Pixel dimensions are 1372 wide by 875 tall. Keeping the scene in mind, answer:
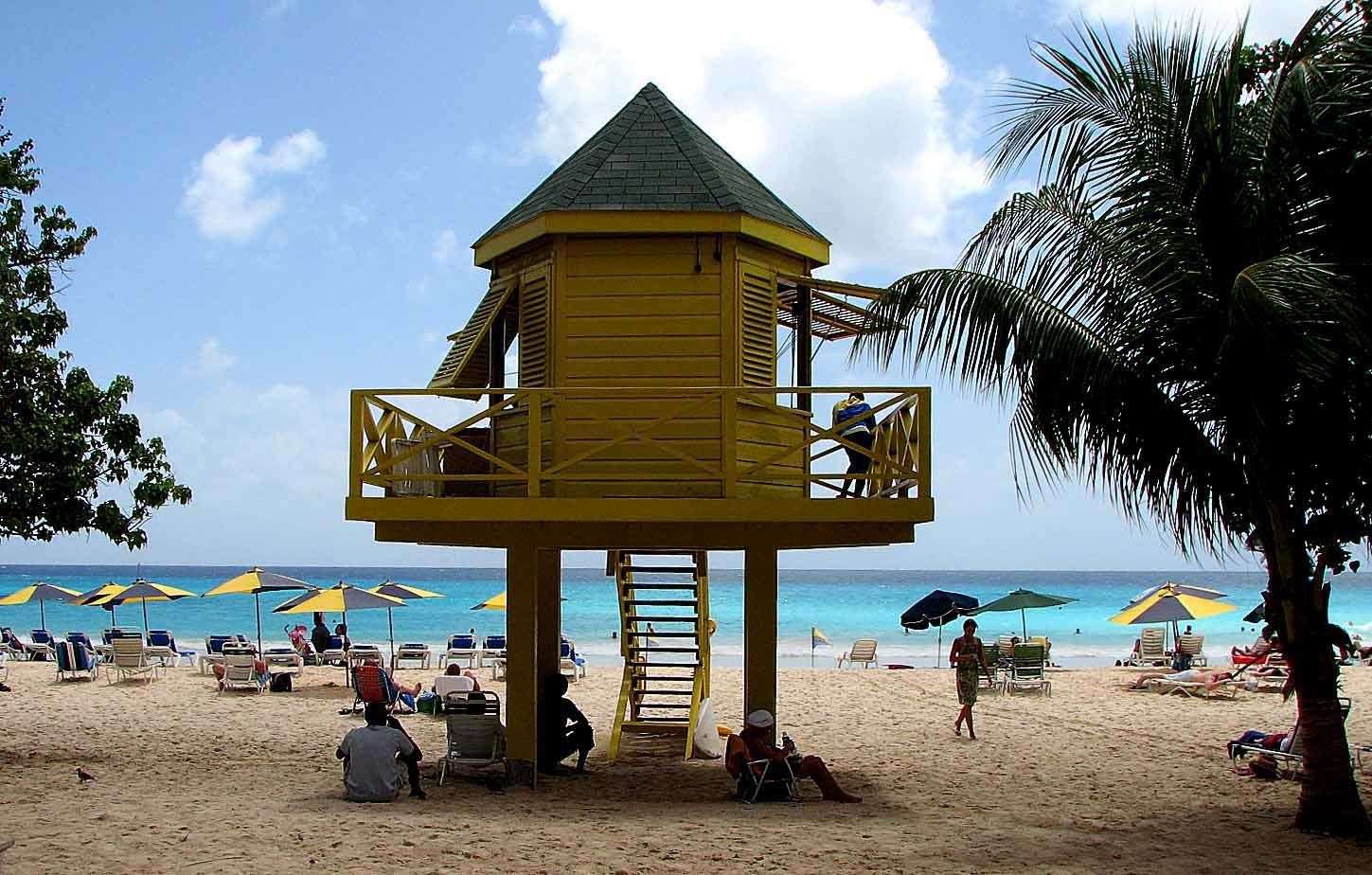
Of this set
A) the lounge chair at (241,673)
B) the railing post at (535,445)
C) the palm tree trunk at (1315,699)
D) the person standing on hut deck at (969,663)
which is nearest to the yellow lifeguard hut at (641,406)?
the railing post at (535,445)

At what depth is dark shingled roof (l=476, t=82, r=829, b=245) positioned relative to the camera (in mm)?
12727

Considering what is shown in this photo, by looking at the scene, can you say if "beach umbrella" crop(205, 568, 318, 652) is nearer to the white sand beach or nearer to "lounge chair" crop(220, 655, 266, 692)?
"lounge chair" crop(220, 655, 266, 692)

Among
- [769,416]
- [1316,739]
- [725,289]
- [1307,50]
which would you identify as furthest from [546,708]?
[1307,50]

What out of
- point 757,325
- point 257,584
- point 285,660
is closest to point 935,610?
point 285,660

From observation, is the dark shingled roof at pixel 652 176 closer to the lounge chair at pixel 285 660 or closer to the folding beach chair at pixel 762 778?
the folding beach chair at pixel 762 778

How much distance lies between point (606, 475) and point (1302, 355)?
5932mm

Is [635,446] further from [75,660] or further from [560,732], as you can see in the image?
[75,660]

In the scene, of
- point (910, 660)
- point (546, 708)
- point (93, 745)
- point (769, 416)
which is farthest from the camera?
point (910, 660)

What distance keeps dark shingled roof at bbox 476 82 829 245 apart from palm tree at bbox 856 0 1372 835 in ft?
7.90

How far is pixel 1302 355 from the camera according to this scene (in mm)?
10180

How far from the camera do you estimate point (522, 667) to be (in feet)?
42.9

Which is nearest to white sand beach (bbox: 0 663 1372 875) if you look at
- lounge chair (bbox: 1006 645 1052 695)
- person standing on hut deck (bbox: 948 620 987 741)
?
person standing on hut deck (bbox: 948 620 987 741)

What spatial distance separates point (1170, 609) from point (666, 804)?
55.5ft

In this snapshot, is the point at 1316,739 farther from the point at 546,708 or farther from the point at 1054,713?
the point at 1054,713
